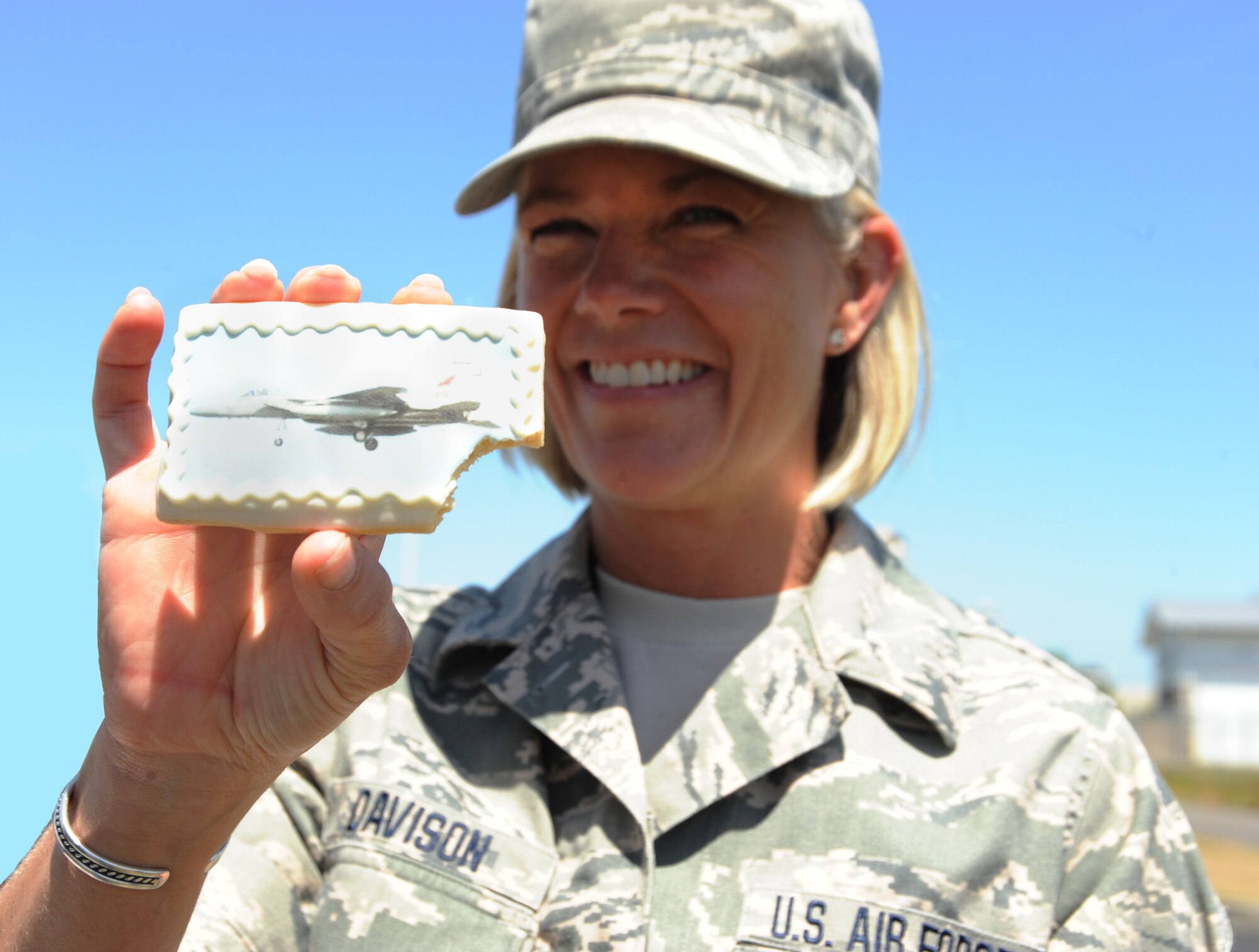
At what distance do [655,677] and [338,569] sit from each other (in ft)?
→ 4.42

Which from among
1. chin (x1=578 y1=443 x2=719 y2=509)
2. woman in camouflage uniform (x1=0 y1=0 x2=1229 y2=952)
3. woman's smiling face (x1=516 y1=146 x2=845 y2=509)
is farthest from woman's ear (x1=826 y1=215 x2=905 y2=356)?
chin (x1=578 y1=443 x2=719 y2=509)

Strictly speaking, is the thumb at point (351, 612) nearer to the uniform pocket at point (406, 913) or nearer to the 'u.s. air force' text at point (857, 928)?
the uniform pocket at point (406, 913)

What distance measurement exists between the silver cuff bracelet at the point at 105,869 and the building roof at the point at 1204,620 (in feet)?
127

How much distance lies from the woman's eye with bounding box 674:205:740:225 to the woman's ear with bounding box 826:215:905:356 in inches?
21.6

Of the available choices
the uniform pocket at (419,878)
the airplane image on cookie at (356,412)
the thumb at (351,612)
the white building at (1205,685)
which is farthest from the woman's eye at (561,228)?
the white building at (1205,685)

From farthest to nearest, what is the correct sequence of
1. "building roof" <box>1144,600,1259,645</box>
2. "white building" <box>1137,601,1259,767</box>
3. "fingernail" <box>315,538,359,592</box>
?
"building roof" <box>1144,600,1259,645</box> → "white building" <box>1137,601,1259,767</box> → "fingernail" <box>315,538,359,592</box>

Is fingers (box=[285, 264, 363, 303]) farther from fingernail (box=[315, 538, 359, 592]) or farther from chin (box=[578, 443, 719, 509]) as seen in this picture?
chin (box=[578, 443, 719, 509])

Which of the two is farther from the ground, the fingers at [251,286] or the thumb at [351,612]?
the fingers at [251,286]

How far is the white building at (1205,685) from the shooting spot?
25.1 meters

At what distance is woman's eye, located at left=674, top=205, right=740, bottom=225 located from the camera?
265cm

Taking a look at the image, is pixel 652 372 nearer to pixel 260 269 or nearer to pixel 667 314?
pixel 667 314

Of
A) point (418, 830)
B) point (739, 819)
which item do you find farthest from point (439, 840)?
point (739, 819)

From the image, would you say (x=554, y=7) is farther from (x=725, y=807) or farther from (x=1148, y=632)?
(x=1148, y=632)

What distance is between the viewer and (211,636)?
A: 71.1 inches
